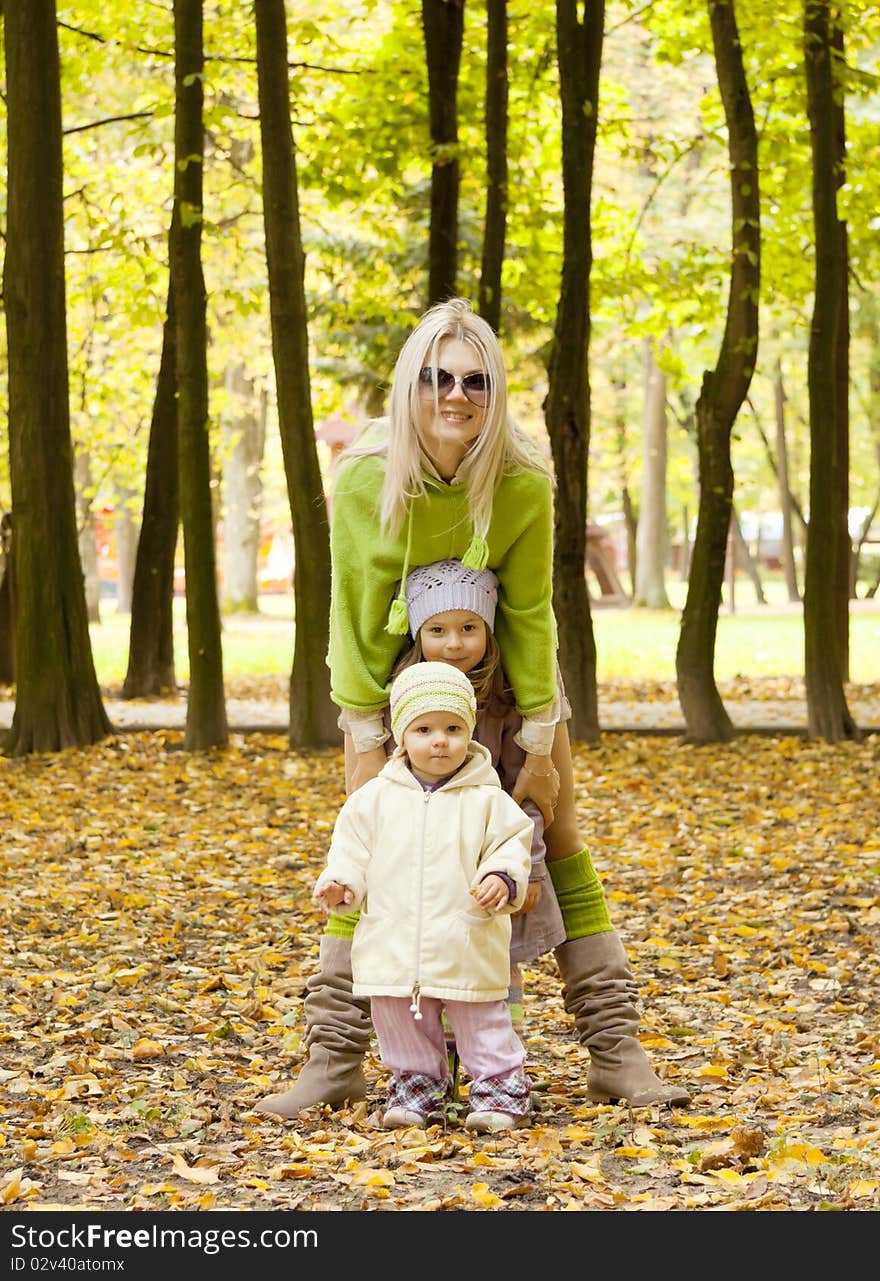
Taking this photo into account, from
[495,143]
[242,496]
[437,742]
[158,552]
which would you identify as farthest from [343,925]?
[242,496]

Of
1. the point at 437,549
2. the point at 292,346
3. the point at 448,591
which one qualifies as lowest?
the point at 448,591

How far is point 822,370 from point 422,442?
893cm

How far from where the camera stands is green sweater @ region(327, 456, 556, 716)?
186 inches

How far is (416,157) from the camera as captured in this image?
15.5m

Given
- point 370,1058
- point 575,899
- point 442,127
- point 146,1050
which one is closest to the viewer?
point 575,899

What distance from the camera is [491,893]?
4.40 metres

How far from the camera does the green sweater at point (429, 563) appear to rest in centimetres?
472

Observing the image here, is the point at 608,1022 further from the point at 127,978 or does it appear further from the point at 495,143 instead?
the point at 495,143

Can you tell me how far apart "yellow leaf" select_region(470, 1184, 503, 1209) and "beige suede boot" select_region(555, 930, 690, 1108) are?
955 mm

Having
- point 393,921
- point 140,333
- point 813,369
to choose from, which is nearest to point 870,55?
point 140,333

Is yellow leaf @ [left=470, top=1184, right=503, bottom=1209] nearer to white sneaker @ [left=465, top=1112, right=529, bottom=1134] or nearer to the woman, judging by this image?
white sneaker @ [left=465, top=1112, right=529, bottom=1134]

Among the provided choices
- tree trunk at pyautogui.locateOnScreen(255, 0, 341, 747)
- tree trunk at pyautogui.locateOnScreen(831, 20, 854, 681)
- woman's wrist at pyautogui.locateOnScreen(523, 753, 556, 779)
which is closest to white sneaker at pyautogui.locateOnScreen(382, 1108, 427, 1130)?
woman's wrist at pyautogui.locateOnScreen(523, 753, 556, 779)

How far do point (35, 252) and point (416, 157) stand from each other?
4107 mm
